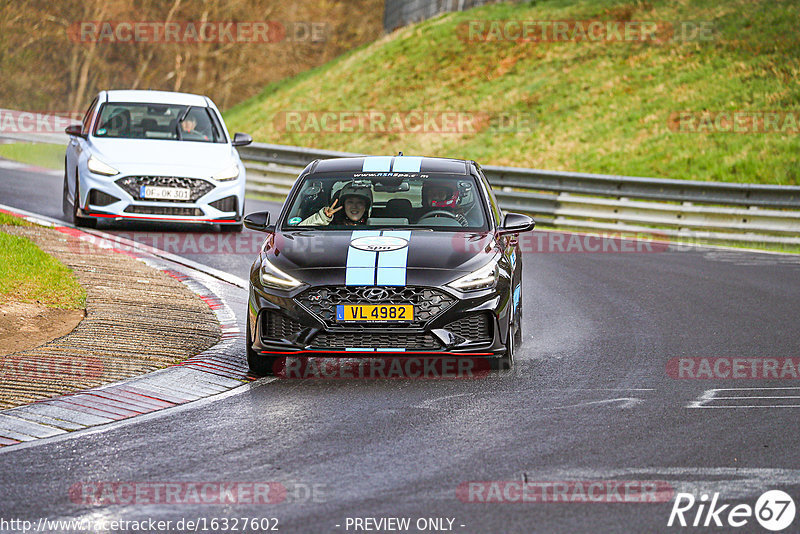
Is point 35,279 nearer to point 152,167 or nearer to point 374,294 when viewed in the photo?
point 374,294

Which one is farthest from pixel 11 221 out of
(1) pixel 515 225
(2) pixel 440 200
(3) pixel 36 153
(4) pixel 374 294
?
(3) pixel 36 153

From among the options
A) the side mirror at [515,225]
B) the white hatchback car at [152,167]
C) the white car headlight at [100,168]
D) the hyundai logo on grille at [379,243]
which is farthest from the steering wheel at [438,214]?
the white car headlight at [100,168]

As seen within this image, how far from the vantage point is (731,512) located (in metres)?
5.68

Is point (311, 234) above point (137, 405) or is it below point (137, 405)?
above

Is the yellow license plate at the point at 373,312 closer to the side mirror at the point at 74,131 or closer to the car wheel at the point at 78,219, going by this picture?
the car wheel at the point at 78,219

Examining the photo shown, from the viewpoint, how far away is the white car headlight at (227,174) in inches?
639

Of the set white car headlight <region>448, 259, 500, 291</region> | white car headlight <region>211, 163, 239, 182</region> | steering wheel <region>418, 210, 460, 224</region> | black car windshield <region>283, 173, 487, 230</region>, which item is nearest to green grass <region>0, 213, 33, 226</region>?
white car headlight <region>211, 163, 239, 182</region>

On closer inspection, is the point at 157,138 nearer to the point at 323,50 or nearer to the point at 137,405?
the point at 137,405

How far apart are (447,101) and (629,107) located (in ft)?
21.9

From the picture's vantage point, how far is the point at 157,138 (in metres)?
16.9

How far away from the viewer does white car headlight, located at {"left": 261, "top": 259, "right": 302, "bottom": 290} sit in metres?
8.74

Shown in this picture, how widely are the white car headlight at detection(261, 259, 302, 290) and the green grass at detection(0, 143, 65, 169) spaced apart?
64.8 ft

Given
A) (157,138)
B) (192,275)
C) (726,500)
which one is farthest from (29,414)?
(157,138)

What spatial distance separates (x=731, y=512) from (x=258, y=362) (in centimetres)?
419
